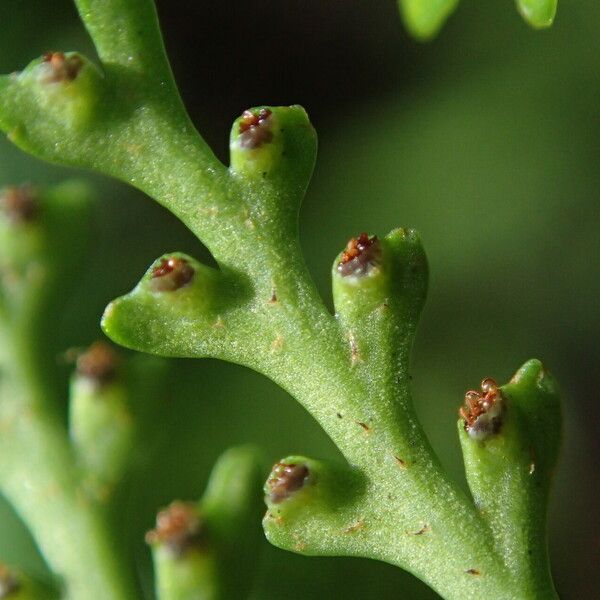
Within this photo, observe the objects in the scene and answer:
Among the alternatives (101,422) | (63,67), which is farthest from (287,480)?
(63,67)

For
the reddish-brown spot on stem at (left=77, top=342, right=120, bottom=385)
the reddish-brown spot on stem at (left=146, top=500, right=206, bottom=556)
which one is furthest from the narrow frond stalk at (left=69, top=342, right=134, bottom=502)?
the reddish-brown spot on stem at (left=146, top=500, right=206, bottom=556)

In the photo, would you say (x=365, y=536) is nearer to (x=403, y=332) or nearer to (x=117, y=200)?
(x=403, y=332)

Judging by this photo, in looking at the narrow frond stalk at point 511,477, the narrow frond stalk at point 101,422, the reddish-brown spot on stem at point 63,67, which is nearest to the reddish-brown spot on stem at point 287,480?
the narrow frond stalk at point 511,477

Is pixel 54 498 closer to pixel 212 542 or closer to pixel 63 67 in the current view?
pixel 212 542

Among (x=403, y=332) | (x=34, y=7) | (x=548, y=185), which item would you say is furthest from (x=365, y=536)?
(x=34, y=7)

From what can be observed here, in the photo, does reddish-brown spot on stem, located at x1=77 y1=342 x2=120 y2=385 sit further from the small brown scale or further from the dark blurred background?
the small brown scale

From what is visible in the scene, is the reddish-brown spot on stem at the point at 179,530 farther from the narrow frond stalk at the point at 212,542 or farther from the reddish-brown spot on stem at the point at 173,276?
the reddish-brown spot on stem at the point at 173,276
